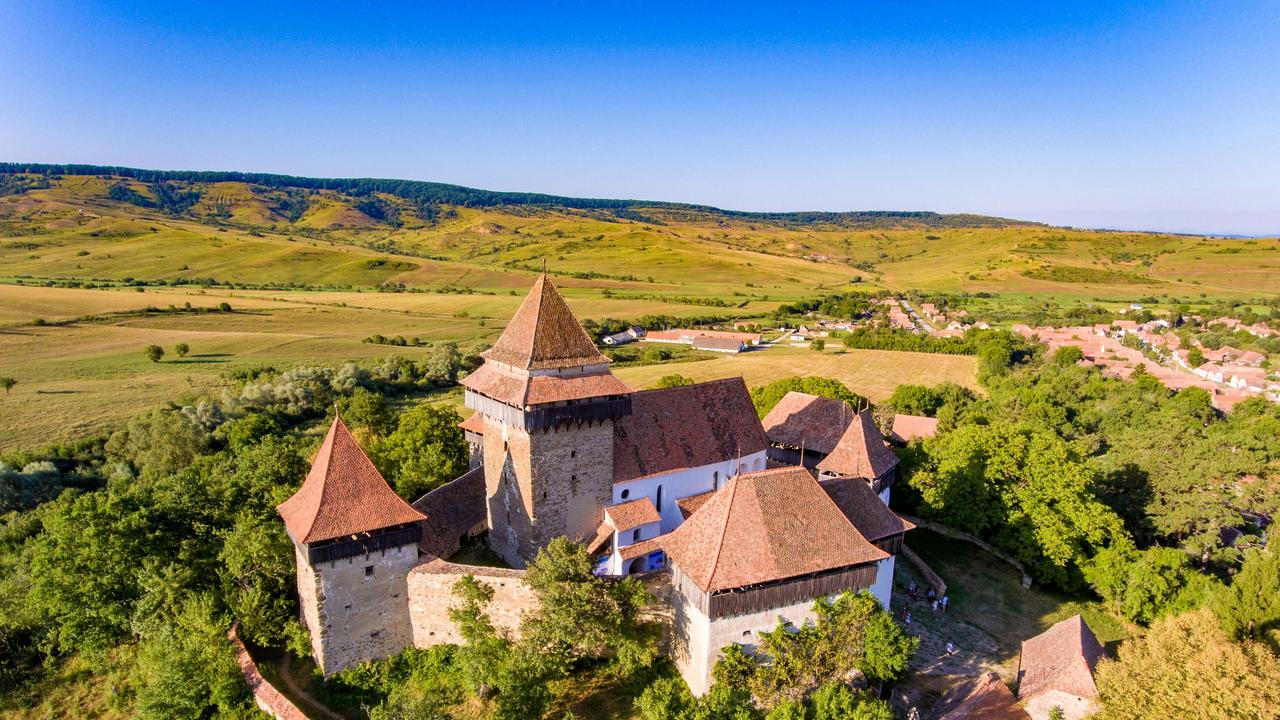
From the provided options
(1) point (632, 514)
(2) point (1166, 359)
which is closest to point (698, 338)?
(2) point (1166, 359)

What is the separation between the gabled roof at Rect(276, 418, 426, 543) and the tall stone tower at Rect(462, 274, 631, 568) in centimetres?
424

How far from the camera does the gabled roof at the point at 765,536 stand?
2006cm

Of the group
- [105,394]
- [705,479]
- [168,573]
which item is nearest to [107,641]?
[168,573]

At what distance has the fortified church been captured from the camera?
20.8 meters

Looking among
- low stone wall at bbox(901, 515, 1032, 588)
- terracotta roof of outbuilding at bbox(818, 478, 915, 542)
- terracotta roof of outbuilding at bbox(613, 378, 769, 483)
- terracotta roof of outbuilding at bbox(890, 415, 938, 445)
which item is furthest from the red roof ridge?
terracotta roof of outbuilding at bbox(890, 415, 938, 445)

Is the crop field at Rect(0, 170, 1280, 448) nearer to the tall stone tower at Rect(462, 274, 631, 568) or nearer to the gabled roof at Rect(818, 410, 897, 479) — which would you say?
the tall stone tower at Rect(462, 274, 631, 568)

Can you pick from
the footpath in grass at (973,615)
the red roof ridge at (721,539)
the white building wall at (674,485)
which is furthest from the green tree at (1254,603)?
the red roof ridge at (721,539)

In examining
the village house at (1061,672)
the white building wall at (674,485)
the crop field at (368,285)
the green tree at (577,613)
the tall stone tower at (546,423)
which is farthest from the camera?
the crop field at (368,285)

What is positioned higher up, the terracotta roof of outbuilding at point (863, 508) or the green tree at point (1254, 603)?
the terracotta roof of outbuilding at point (863, 508)

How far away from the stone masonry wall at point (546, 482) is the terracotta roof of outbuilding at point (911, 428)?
28.7 m

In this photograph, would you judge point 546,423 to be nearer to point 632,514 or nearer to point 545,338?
point 545,338

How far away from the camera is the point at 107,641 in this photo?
25578mm

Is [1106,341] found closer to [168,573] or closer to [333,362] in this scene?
[333,362]

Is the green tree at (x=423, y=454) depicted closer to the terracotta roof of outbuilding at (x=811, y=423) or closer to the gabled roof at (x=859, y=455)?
the terracotta roof of outbuilding at (x=811, y=423)
